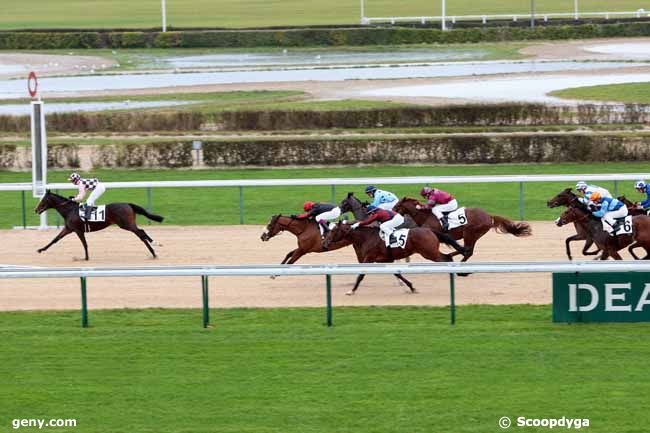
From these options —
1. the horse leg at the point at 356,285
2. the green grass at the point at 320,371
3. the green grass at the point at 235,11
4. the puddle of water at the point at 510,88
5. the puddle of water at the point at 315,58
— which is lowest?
the green grass at the point at 320,371

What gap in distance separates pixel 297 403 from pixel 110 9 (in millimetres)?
60957

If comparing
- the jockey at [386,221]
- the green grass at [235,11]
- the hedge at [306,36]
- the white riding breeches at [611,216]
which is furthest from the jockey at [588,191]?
the green grass at [235,11]

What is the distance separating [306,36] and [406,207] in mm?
33972

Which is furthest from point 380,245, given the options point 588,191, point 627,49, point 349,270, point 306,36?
point 306,36

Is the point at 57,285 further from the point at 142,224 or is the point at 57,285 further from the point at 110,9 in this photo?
the point at 110,9

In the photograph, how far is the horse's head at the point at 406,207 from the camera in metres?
14.4

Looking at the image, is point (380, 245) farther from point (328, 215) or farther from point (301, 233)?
point (301, 233)

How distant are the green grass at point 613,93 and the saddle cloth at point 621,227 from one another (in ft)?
46.8

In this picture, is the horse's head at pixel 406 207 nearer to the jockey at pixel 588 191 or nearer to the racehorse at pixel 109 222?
the jockey at pixel 588 191

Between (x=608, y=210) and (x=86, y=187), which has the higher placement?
(x=86, y=187)

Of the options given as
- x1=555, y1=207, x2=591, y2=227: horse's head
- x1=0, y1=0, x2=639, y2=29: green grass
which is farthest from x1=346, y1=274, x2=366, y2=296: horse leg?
x1=0, y1=0, x2=639, y2=29: green grass

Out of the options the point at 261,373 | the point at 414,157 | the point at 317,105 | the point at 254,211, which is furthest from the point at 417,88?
the point at 261,373

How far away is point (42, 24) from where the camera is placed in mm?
59062

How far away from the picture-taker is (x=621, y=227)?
1368cm
